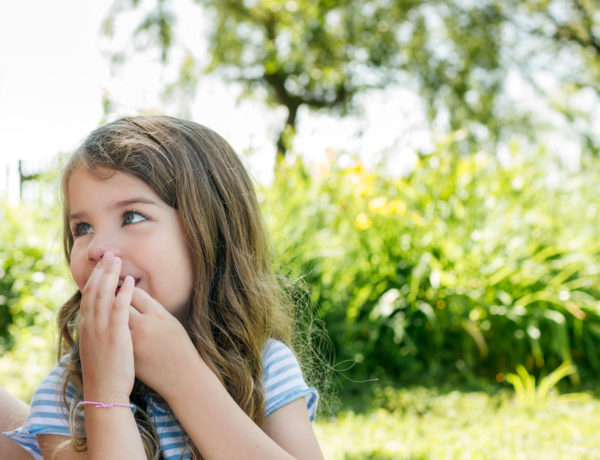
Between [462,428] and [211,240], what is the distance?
2.24m

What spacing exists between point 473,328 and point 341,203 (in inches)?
46.2

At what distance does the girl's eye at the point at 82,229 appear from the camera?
1163 mm

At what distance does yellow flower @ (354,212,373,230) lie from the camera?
13.0 ft

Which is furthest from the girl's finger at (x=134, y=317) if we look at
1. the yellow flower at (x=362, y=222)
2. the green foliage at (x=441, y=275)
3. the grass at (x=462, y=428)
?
the yellow flower at (x=362, y=222)

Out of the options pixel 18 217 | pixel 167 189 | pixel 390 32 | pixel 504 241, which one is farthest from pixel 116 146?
pixel 390 32

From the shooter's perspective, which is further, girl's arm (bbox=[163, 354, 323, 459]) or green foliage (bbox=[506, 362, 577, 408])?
green foliage (bbox=[506, 362, 577, 408])

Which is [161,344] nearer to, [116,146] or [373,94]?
[116,146]

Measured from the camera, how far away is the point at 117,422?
996mm

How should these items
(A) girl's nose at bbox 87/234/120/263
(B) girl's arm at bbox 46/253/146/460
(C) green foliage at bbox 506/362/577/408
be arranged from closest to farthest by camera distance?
(B) girl's arm at bbox 46/253/146/460 < (A) girl's nose at bbox 87/234/120/263 < (C) green foliage at bbox 506/362/577/408

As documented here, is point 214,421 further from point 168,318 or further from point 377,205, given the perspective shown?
point 377,205

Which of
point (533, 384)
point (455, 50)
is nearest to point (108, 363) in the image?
point (533, 384)

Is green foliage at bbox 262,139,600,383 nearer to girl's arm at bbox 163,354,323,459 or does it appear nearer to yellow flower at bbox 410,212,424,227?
yellow flower at bbox 410,212,424,227

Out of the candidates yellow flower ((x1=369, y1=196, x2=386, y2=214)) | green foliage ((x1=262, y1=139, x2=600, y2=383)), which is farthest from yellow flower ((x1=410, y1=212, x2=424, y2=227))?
yellow flower ((x1=369, y1=196, x2=386, y2=214))

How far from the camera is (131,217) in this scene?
44.2 inches
